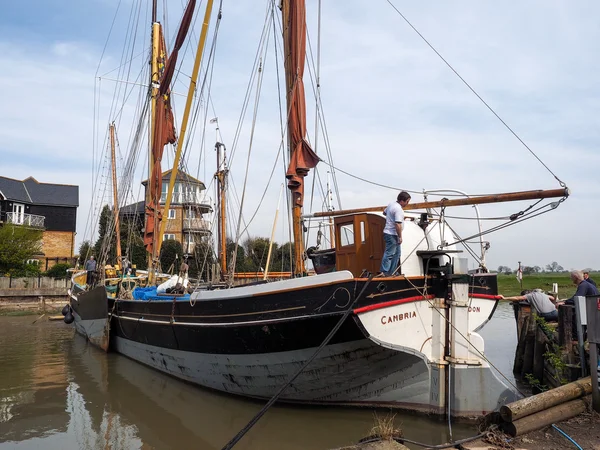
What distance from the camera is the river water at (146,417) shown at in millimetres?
7840

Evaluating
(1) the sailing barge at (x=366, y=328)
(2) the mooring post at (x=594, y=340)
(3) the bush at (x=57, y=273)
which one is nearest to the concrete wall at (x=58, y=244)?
(3) the bush at (x=57, y=273)

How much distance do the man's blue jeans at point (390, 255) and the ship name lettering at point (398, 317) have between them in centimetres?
70

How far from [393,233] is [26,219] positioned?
4686 cm

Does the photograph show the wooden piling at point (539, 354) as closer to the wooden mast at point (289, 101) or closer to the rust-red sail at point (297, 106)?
the wooden mast at point (289, 101)

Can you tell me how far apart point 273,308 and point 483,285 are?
4065mm

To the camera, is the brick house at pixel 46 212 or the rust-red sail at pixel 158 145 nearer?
the rust-red sail at pixel 158 145

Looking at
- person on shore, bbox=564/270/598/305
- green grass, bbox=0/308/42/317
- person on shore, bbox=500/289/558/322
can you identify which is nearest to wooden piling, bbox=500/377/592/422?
person on shore, bbox=564/270/598/305

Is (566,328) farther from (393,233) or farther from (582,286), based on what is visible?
(393,233)

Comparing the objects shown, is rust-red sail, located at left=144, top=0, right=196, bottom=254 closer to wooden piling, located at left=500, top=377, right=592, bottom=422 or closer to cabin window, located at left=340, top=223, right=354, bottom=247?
cabin window, located at left=340, top=223, right=354, bottom=247

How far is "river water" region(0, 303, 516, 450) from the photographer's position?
784 centimetres

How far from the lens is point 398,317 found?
25.6ft

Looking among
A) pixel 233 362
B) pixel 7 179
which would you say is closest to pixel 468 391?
pixel 233 362

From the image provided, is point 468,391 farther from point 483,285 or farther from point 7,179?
point 7,179

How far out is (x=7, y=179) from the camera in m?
48.3
